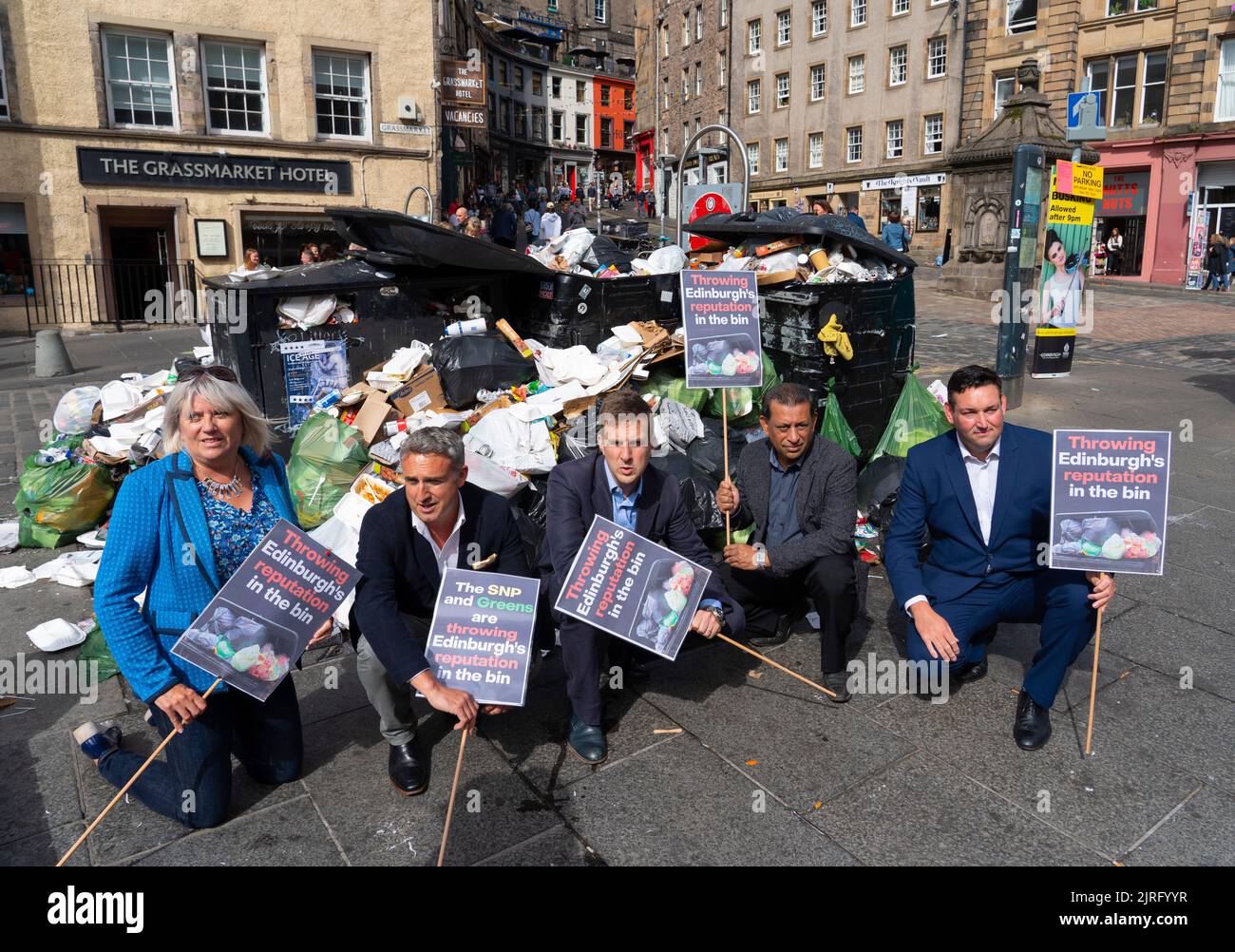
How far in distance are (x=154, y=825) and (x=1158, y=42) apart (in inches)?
1311

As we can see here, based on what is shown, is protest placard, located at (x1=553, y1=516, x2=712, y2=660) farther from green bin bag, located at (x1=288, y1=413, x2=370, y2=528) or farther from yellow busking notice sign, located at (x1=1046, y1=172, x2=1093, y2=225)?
yellow busking notice sign, located at (x1=1046, y1=172, x2=1093, y2=225)

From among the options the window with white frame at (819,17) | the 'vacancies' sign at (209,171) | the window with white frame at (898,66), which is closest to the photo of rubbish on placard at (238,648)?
the 'vacancies' sign at (209,171)

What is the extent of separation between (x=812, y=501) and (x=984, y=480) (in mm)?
739

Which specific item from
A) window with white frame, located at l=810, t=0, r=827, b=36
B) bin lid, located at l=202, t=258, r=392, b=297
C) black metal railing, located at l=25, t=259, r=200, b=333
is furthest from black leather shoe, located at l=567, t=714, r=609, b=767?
window with white frame, located at l=810, t=0, r=827, b=36

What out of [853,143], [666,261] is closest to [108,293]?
[666,261]

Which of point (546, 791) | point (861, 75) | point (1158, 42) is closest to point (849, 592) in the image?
point (546, 791)

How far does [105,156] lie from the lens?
1705cm

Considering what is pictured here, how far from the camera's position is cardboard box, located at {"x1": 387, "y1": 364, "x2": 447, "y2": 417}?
224 inches

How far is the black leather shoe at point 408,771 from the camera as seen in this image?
3148 mm

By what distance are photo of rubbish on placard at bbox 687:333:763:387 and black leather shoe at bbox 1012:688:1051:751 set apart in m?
2.18

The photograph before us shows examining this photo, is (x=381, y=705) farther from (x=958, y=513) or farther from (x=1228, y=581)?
(x=1228, y=581)

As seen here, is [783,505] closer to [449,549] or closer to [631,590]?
[631,590]

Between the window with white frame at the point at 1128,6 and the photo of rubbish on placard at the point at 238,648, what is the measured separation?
33.2 m

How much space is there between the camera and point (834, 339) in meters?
6.23
